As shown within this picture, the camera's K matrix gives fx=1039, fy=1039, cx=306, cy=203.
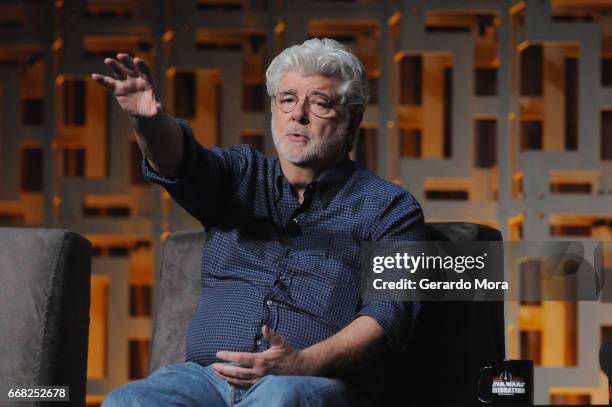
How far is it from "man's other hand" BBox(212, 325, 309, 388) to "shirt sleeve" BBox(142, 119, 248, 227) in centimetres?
40

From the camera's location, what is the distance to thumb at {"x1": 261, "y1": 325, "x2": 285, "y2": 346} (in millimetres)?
1781

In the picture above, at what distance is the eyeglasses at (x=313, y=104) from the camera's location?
2199 mm

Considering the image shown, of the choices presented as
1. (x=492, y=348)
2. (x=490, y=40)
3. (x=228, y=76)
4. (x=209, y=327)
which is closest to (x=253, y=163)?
(x=209, y=327)

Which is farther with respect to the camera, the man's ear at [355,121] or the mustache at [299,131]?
the man's ear at [355,121]

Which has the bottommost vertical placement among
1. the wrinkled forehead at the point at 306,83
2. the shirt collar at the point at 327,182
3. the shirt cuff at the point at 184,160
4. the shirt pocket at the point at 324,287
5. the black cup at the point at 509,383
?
the black cup at the point at 509,383

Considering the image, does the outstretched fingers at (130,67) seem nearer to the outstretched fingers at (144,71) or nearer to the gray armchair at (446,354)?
the outstretched fingers at (144,71)

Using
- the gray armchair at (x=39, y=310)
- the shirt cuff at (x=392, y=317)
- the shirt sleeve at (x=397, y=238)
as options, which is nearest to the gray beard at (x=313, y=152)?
the shirt sleeve at (x=397, y=238)

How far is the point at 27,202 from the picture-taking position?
3.82 metres

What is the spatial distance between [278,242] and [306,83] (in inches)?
13.6

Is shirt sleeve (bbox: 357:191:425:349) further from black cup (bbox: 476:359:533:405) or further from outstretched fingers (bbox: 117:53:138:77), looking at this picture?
outstretched fingers (bbox: 117:53:138:77)

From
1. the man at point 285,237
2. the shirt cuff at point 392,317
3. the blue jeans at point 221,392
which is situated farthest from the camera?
the shirt cuff at point 392,317

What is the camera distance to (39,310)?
2.05m

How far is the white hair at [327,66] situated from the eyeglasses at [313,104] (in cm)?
3

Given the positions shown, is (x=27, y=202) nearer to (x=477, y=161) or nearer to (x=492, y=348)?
(x=477, y=161)
